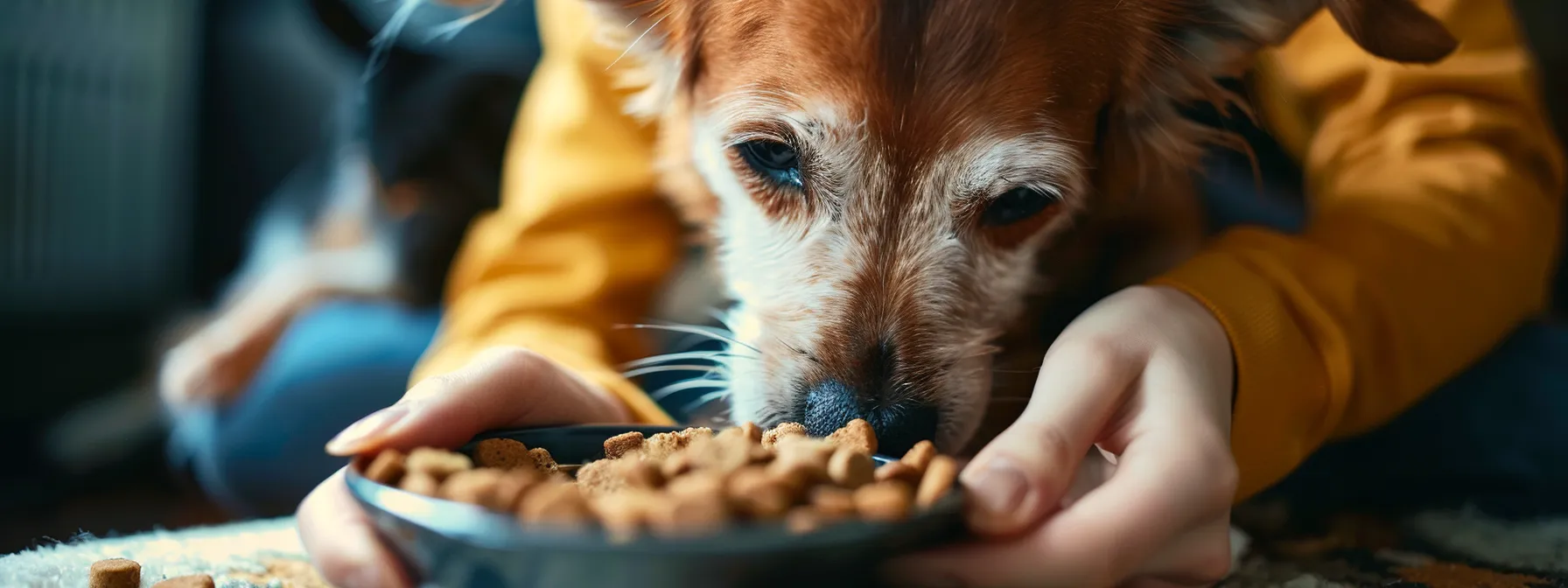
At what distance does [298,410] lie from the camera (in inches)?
51.4

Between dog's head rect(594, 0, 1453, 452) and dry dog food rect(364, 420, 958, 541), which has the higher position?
dog's head rect(594, 0, 1453, 452)

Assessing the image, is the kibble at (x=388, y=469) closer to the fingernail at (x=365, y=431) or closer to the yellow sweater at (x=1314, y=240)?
the fingernail at (x=365, y=431)

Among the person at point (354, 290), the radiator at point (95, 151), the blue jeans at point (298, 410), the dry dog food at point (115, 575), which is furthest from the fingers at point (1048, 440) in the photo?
the radiator at point (95, 151)

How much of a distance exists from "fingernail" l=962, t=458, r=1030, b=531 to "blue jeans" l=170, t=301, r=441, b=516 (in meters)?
0.85

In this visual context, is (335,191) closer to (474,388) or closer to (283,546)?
(283,546)

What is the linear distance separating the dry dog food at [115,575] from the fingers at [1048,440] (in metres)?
0.47

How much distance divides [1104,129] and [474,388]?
0.52 metres

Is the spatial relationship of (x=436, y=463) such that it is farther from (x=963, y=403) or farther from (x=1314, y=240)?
(x=1314, y=240)

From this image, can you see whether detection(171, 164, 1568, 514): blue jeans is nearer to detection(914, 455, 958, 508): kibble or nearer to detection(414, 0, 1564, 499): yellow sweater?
detection(414, 0, 1564, 499): yellow sweater

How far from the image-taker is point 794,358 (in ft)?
2.59

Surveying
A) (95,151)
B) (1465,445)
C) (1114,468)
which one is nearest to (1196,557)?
(1114,468)

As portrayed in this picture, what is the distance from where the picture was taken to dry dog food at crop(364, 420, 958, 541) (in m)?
0.47

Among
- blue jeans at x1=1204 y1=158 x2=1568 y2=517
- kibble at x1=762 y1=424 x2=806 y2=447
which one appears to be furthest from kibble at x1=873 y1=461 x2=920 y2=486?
blue jeans at x1=1204 y1=158 x2=1568 y2=517

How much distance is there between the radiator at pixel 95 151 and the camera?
1.62 meters
